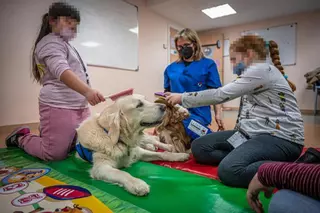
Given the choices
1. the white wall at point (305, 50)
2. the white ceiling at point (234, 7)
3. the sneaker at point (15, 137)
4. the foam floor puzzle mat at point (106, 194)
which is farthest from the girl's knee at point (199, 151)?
the white wall at point (305, 50)

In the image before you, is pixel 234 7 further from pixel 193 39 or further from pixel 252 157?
pixel 252 157

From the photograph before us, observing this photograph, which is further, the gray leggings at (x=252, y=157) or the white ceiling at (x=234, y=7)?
the white ceiling at (x=234, y=7)

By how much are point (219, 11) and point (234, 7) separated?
0.43 m

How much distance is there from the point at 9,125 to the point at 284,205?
3.50 meters

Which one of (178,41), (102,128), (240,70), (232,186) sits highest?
(178,41)

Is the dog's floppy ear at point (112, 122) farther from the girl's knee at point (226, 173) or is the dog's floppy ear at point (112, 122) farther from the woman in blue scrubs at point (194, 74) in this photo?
the woman in blue scrubs at point (194, 74)

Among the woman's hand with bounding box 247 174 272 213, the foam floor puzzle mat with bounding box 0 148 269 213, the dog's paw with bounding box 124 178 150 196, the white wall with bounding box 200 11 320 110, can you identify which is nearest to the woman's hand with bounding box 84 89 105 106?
the foam floor puzzle mat with bounding box 0 148 269 213

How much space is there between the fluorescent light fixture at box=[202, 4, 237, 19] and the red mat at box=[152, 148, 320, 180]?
16.8 ft

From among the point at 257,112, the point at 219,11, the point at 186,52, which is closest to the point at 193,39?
the point at 186,52

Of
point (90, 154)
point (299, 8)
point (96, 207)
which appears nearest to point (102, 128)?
point (90, 154)

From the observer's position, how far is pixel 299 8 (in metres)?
5.73

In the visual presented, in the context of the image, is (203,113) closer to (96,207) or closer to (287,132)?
(287,132)

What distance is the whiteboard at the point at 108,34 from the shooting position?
3.88m

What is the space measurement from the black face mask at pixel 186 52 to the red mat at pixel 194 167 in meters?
1.08
